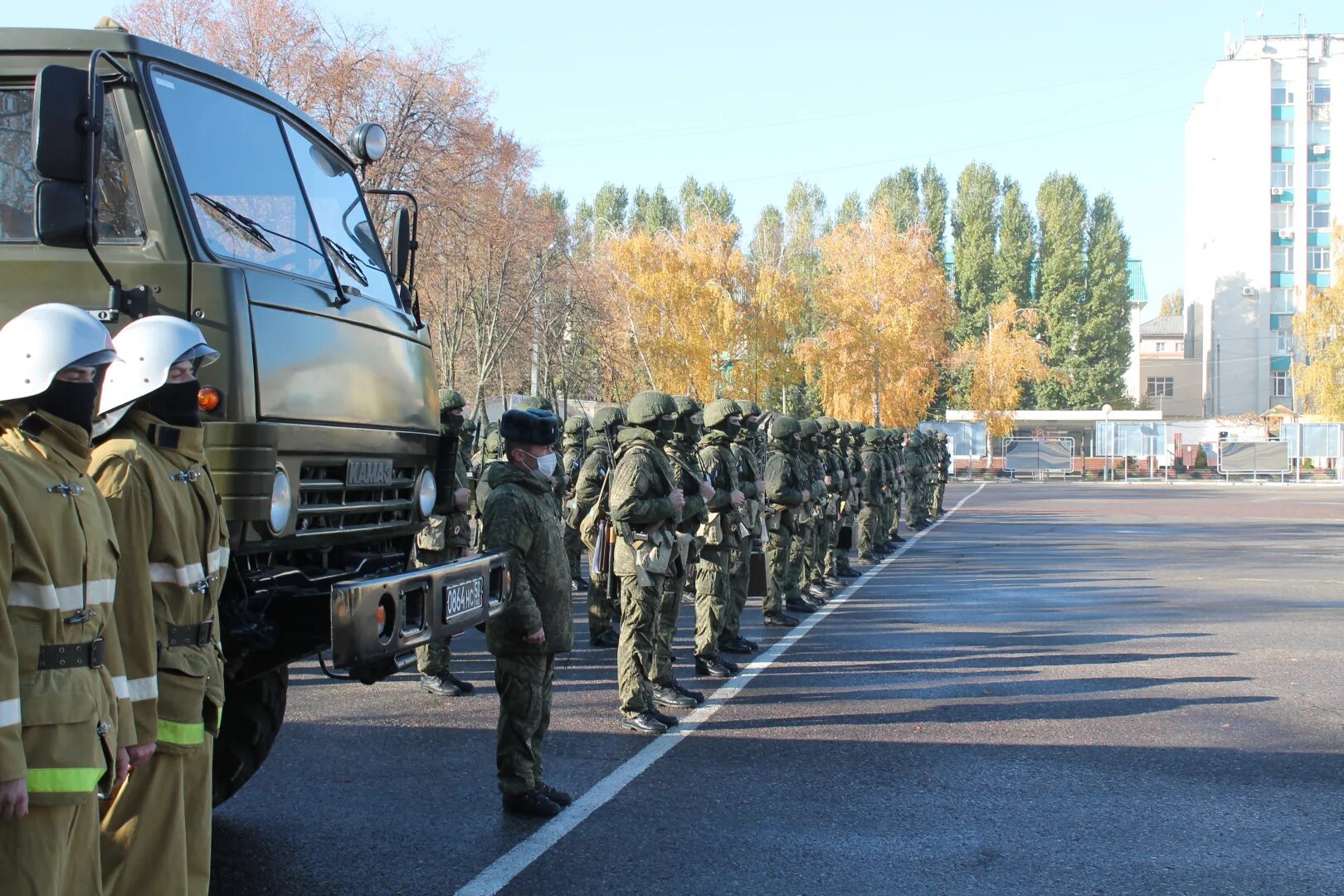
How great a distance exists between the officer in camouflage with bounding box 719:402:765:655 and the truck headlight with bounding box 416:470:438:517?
14.2 feet

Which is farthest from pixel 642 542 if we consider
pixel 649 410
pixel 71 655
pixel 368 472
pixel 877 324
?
pixel 877 324

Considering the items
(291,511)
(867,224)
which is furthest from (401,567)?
(867,224)

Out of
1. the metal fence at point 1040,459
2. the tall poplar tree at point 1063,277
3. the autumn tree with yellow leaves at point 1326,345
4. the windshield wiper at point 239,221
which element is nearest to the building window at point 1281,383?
the tall poplar tree at point 1063,277

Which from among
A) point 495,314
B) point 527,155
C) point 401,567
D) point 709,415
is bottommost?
point 401,567

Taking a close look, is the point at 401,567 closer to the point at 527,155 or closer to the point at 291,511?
the point at 291,511

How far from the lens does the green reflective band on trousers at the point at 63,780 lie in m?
2.62

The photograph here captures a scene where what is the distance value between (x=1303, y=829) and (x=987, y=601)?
7763 mm

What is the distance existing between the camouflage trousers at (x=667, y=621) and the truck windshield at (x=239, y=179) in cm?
325

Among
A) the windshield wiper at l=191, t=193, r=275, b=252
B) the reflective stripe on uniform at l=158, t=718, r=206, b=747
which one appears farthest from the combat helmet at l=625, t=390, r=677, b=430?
the reflective stripe on uniform at l=158, t=718, r=206, b=747

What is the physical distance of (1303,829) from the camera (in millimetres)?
5133

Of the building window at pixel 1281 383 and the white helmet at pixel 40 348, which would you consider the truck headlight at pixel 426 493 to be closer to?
the white helmet at pixel 40 348

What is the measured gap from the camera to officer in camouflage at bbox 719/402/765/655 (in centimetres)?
955

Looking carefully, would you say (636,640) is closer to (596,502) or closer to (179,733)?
(596,502)

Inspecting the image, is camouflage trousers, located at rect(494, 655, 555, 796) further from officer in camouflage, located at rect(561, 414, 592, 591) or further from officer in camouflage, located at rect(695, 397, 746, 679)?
officer in camouflage, located at rect(561, 414, 592, 591)
